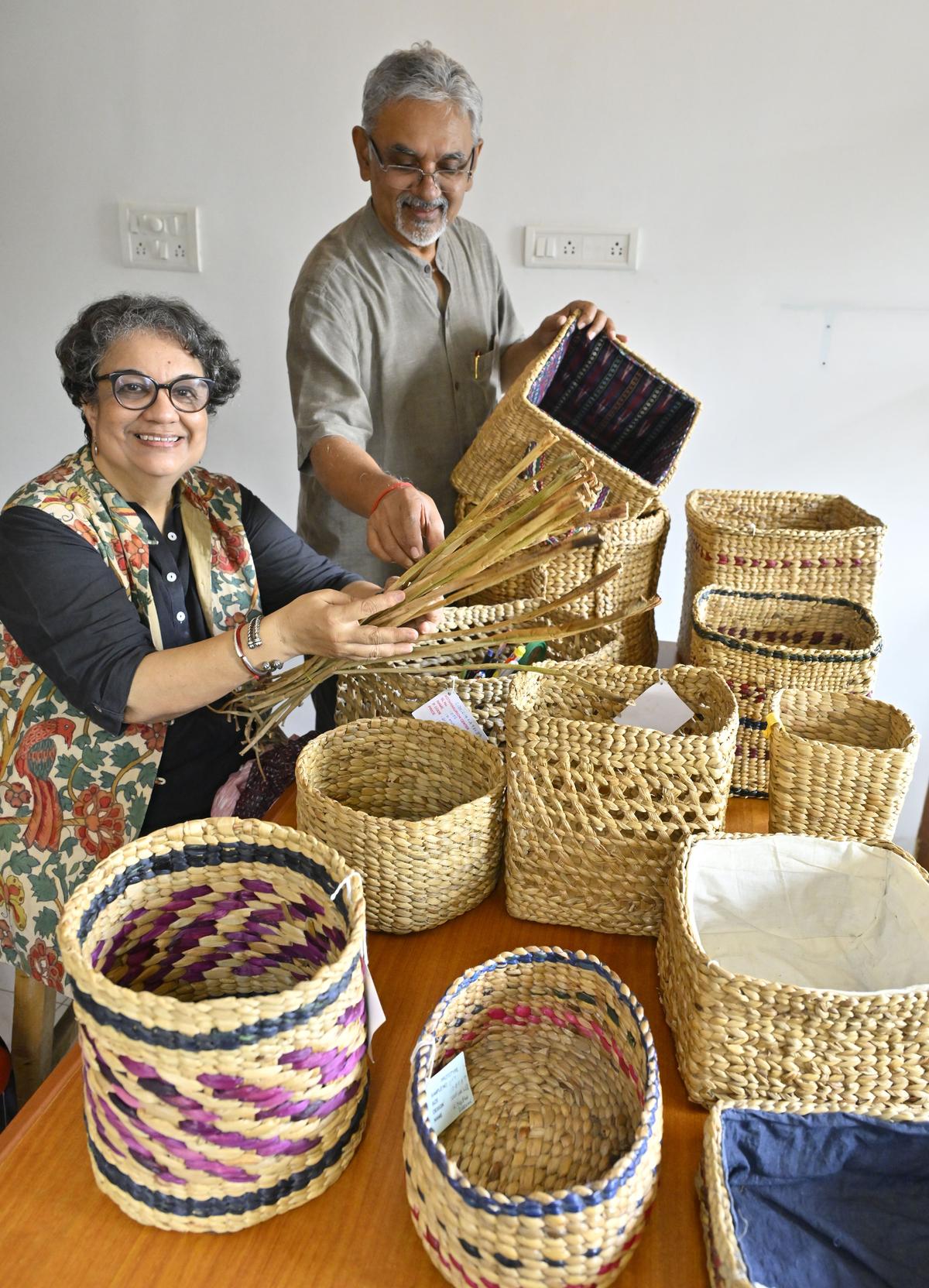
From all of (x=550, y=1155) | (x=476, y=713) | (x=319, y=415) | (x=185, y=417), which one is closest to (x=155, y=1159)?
(x=550, y=1155)

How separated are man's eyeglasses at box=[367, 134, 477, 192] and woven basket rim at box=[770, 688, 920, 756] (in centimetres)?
117

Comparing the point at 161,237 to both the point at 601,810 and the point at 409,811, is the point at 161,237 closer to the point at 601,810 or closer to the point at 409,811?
the point at 409,811

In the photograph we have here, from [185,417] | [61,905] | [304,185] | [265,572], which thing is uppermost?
[304,185]

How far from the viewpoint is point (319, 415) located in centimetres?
169

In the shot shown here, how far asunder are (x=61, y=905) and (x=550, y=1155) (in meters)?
0.89

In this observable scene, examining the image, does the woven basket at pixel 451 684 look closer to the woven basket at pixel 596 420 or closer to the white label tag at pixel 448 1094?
the woven basket at pixel 596 420

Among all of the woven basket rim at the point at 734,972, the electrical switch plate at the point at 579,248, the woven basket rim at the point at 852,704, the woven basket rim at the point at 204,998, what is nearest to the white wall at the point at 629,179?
the electrical switch plate at the point at 579,248

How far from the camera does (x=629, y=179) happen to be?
102 inches

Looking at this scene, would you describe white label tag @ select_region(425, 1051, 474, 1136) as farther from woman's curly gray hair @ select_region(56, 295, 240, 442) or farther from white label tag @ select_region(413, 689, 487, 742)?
woman's curly gray hair @ select_region(56, 295, 240, 442)

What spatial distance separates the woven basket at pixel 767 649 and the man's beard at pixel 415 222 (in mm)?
922

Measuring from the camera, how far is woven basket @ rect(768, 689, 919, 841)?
1.13 m

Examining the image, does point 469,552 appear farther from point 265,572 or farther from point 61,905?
point 61,905

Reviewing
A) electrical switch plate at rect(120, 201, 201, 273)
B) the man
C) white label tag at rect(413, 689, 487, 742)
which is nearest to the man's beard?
the man

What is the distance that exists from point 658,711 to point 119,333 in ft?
3.07
